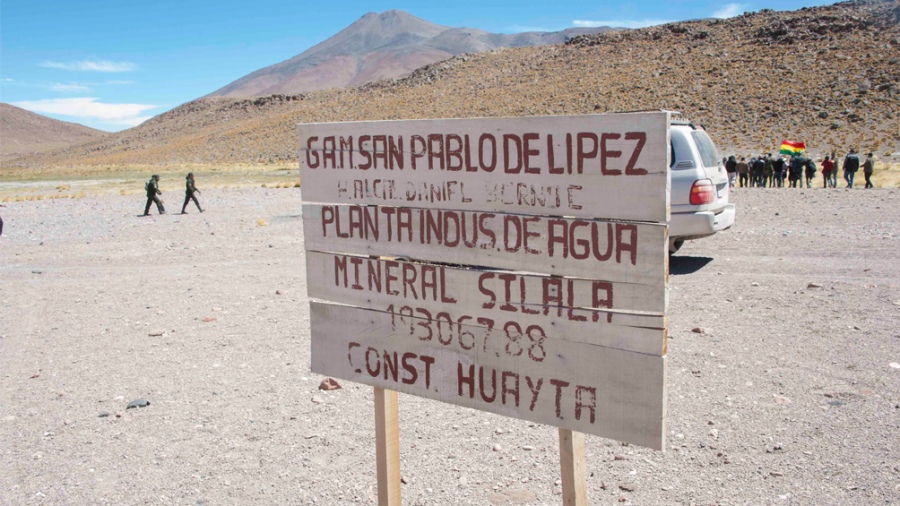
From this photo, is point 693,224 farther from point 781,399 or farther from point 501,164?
point 501,164

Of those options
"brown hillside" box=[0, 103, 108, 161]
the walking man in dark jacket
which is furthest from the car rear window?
"brown hillside" box=[0, 103, 108, 161]

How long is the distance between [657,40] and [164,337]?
78.1m

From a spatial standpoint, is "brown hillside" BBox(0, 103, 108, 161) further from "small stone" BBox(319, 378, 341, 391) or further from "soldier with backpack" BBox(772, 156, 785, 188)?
"small stone" BBox(319, 378, 341, 391)

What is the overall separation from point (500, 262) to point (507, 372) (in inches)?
16.7

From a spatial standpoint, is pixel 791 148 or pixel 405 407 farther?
pixel 791 148

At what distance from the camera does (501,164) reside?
281 cm

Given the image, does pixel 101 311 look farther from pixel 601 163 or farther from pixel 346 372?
pixel 601 163

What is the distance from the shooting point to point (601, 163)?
8.45 ft

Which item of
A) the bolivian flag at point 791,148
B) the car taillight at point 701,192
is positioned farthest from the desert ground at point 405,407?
the bolivian flag at point 791,148

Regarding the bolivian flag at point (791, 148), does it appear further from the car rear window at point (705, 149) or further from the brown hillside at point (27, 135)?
the brown hillside at point (27, 135)

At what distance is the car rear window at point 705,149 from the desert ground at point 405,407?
4.46ft

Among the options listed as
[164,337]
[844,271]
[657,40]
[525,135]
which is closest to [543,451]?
[525,135]

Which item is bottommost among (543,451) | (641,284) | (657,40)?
(543,451)

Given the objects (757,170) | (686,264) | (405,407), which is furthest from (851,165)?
(405,407)
